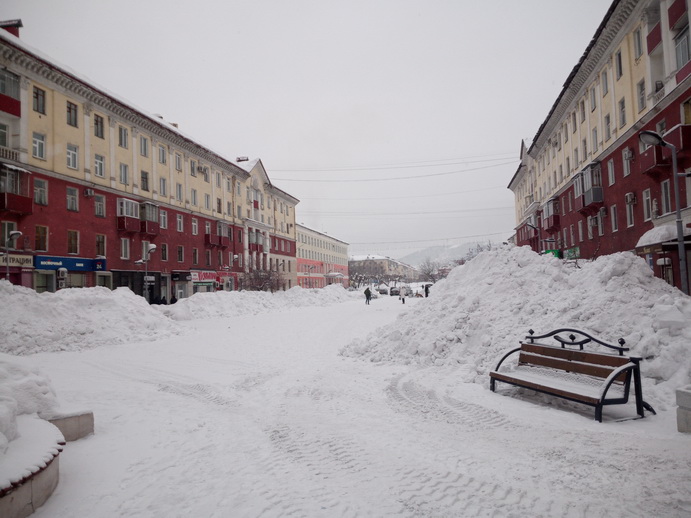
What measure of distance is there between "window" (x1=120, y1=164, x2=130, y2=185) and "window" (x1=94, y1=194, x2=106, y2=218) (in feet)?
8.85

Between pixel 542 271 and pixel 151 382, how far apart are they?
356 inches

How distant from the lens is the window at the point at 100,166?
2946 cm

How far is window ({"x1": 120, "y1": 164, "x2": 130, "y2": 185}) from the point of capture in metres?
32.0

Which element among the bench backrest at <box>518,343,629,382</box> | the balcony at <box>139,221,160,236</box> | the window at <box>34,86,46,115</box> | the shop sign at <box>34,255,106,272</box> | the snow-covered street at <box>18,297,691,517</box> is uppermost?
the window at <box>34,86,46,115</box>

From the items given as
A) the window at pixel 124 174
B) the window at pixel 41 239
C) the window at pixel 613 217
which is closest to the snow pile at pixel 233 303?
the window at pixel 41 239

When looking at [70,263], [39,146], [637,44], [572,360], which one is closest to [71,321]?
[70,263]

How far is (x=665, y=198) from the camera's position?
19984 millimetres

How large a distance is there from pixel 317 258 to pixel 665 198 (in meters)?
71.2

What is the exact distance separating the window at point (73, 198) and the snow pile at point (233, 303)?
29.0 ft

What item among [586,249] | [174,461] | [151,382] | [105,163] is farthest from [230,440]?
[586,249]

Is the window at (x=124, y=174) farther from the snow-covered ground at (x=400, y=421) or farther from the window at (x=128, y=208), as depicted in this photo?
the snow-covered ground at (x=400, y=421)

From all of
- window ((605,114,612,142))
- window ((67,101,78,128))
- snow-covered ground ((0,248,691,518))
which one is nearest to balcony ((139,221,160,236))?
window ((67,101,78,128))

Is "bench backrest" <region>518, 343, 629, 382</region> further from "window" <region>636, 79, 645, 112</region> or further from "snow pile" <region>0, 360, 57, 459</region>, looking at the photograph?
"window" <region>636, 79, 645, 112</region>

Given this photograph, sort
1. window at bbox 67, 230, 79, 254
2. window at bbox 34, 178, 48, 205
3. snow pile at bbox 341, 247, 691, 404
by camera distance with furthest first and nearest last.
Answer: window at bbox 67, 230, 79, 254 < window at bbox 34, 178, 48, 205 < snow pile at bbox 341, 247, 691, 404
